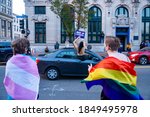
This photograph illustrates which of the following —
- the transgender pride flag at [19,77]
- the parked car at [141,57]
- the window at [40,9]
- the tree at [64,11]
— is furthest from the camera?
Answer: the window at [40,9]

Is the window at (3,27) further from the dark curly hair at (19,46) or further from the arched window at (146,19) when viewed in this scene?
the dark curly hair at (19,46)

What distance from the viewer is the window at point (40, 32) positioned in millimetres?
43062

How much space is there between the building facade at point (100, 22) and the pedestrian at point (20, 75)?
38.4 m

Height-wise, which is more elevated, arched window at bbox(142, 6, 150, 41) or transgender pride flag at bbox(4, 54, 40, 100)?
arched window at bbox(142, 6, 150, 41)

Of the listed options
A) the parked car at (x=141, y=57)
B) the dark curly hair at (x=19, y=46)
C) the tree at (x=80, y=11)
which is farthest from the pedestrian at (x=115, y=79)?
the tree at (x=80, y=11)

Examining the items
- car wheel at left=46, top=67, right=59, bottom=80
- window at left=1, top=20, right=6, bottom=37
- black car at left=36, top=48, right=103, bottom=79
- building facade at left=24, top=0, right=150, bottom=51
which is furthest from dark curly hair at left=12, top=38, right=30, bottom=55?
window at left=1, top=20, right=6, bottom=37

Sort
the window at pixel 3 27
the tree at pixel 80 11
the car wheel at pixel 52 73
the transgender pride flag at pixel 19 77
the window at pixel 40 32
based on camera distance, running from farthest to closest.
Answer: the window at pixel 3 27, the window at pixel 40 32, the tree at pixel 80 11, the car wheel at pixel 52 73, the transgender pride flag at pixel 19 77

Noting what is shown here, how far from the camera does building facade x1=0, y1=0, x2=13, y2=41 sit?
297ft

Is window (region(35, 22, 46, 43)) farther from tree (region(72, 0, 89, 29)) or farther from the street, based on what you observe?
the street

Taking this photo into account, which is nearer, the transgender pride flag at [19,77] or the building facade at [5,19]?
the transgender pride flag at [19,77]

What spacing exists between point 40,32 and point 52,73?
31136 mm

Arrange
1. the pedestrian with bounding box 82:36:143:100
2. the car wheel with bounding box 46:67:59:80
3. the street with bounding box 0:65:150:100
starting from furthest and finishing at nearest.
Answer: the car wheel with bounding box 46:67:59:80 → the street with bounding box 0:65:150:100 → the pedestrian with bounding box 82:36:143:100

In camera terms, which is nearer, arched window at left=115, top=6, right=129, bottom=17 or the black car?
the black car

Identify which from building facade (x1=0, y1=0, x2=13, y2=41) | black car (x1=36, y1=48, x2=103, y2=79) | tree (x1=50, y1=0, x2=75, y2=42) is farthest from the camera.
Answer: building facade (x1=0, y1=0, x2=13, y2=41)
